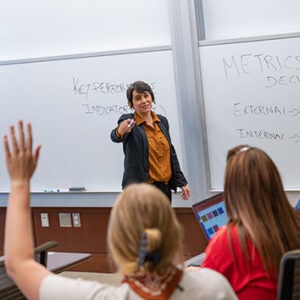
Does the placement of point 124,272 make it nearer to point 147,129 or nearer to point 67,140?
point 147,129

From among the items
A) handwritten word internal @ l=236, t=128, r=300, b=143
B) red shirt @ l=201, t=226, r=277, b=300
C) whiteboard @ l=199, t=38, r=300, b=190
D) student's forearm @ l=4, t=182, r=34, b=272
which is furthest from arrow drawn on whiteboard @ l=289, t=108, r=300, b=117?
student's forearm @ l=4, t=182, r=34, b=272

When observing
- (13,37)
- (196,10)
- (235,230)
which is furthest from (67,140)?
(235,230)

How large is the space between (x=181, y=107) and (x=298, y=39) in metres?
0.95

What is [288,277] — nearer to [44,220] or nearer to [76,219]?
[76,219]

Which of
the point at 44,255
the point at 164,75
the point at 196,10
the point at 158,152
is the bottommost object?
the point at 44,255

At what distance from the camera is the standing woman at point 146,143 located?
4.45 metres

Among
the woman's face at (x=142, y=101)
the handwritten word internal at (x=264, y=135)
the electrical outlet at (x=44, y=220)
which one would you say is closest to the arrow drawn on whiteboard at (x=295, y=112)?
the handwritten word internal at (x=264, y=135)

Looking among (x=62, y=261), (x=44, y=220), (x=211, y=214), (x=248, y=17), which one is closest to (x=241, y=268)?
(x=211, y=214)

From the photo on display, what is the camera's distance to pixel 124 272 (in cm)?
148

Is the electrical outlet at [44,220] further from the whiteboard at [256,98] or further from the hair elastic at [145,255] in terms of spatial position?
the hair elastic at [145,255]

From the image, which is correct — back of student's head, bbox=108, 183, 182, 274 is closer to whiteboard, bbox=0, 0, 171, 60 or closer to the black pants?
the black pants

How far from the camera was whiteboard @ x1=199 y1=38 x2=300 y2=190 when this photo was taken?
14.7 feet

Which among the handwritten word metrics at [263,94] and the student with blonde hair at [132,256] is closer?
the student with blonde hair at [132,256]

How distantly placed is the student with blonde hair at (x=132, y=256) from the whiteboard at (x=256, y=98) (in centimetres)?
309
